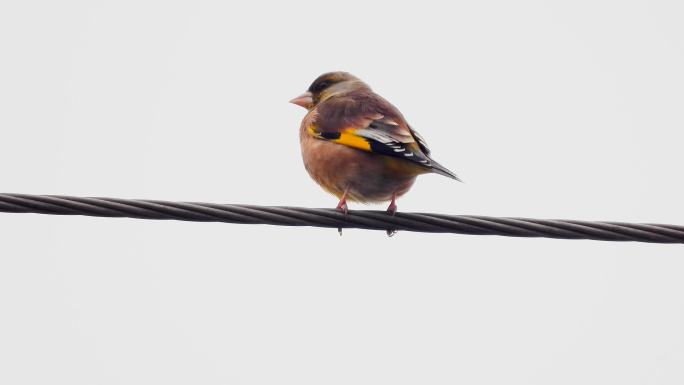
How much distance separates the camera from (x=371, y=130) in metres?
7.07

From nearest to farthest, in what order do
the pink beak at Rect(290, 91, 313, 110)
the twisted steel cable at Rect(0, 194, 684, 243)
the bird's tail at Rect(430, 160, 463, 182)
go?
the twisted steel cable at Rect(0, 194, 684, 243) → the bird's tail at Rect(430, 160, 463, 182) → the pink beak at Rect(290, 91, 313, 110)

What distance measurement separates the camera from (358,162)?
693 cm

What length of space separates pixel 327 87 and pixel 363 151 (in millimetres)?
2431

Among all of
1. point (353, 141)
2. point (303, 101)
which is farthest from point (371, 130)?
point (303, 101)

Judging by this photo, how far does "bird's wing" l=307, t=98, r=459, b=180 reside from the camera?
6.57 metres

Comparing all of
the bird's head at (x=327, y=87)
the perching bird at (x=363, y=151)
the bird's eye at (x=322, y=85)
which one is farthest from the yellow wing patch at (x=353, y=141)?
the bird's eye at (x=322, y=85)

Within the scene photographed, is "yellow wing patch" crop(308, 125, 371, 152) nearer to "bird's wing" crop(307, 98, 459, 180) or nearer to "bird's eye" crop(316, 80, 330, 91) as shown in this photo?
"bird's wing" crop(307, 98, 459, 180)

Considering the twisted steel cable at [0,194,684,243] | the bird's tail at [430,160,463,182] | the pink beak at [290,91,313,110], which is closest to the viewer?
the twisted steel cable at [0,194,684,243]

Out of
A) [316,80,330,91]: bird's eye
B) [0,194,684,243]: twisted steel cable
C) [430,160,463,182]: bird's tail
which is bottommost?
[0,194,684,243]: twisted steel cable

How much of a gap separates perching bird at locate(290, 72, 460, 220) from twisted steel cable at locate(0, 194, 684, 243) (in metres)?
Result: 1.21

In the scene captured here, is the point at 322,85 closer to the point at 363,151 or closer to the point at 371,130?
the point at 371,130

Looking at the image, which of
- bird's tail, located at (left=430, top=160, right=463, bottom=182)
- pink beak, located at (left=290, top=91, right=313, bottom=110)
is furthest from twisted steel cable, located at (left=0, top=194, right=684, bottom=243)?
pink beak, located at (left=290, top=91, right=313, bottom=110)

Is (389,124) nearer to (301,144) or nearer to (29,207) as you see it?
(301,144)

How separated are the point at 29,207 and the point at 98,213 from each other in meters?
0.33
